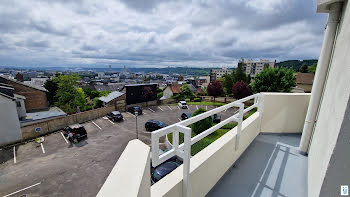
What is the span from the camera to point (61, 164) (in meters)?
8.84

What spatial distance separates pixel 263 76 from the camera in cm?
1817

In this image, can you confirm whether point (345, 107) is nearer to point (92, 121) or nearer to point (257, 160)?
point (257, 160)

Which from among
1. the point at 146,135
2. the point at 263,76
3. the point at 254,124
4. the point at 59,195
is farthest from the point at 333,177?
the point at 263,76

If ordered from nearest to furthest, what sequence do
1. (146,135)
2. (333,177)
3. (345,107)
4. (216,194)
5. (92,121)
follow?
(345,107)
(333,177)
(216,194)
(146,135)
(92,121)

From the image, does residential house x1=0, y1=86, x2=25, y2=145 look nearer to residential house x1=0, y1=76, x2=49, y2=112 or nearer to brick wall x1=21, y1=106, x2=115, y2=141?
brick wall x1=21, y1=106, x2=115, y2=141

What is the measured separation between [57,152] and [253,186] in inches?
492

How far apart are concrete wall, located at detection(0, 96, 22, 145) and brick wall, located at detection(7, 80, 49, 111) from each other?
7274 millimetres

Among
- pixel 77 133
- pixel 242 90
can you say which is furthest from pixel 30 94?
pixel 242 90

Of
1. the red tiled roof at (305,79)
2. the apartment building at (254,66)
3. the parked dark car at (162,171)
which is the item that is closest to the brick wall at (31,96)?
the parked dark car at (162,171)

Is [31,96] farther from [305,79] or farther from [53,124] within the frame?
[305,79]

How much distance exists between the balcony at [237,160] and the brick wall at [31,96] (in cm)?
2349

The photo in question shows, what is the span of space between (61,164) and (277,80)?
857 inches

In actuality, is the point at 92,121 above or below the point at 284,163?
below

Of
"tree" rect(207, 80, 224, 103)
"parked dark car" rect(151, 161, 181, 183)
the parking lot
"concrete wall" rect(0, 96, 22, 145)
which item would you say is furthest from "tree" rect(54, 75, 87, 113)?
"tree" rect(207, 80, 224, 103)
